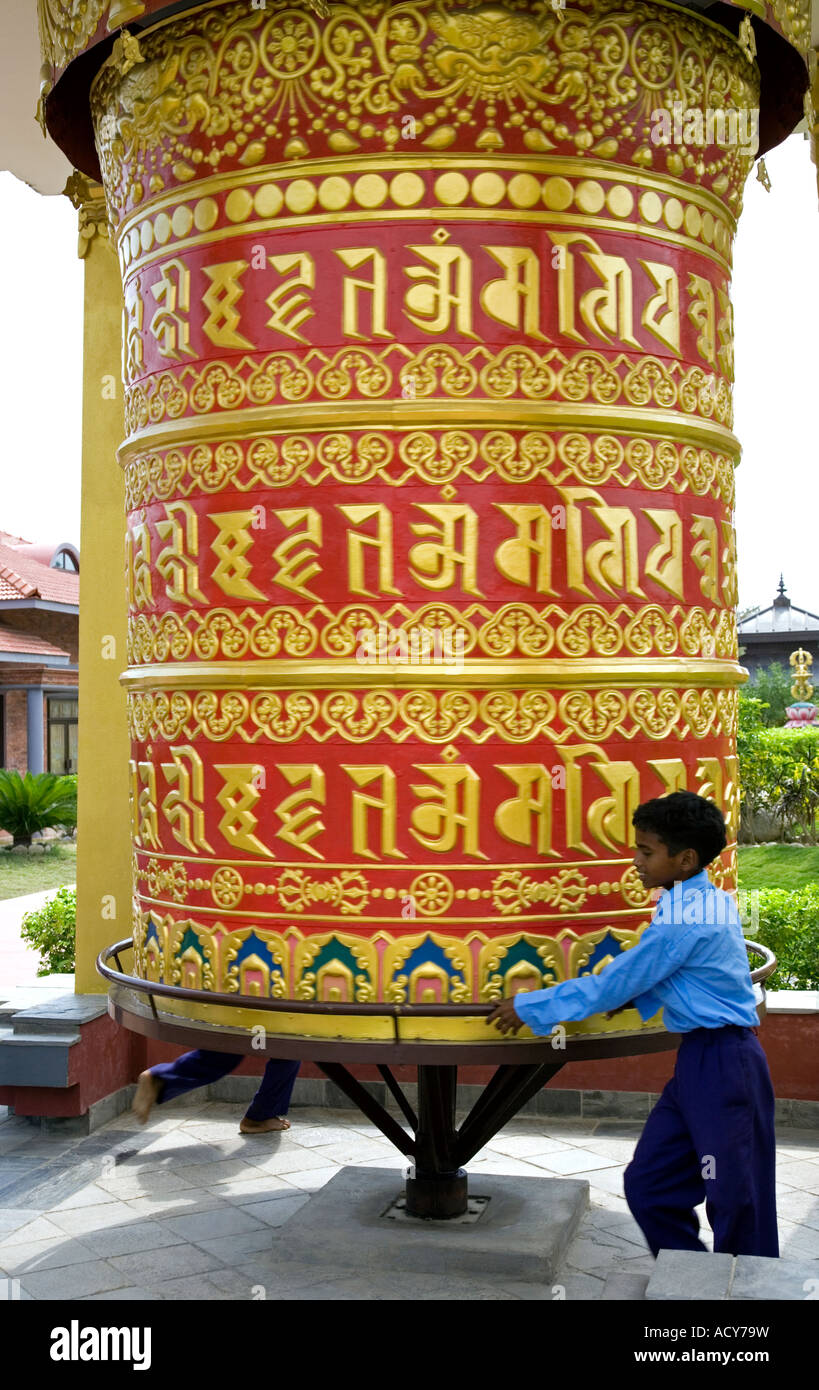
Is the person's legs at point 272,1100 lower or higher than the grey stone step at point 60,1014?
lower

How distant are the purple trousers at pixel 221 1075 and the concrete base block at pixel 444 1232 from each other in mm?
543

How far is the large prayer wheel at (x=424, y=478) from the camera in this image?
11.1 ft

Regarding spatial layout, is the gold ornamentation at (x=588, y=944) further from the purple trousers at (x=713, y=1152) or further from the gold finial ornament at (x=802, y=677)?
the gold finial ornament at (x=802, y=677)

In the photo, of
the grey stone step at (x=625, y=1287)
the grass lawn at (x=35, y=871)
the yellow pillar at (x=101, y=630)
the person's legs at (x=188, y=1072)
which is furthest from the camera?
the grass lawn at (x=35, y=871)

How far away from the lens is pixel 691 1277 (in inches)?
112

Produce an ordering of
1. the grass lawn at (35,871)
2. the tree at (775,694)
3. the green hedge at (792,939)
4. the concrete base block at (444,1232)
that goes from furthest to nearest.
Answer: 1. the tree at (775,694)
2. the grass lawn at (35,871)
3. the green hedge at (792,939)
4. the concrete base block at (444,1232)

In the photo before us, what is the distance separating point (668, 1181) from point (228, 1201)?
6.50 feet

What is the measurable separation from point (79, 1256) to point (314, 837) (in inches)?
76.7

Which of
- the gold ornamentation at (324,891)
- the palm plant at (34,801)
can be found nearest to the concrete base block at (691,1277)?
the gold ornamentation at (324,891)

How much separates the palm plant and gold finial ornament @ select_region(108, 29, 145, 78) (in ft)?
51.0

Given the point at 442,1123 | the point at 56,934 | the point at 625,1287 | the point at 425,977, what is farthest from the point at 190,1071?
the point at 56,934

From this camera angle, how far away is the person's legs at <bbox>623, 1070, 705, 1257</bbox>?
3629 millimetres

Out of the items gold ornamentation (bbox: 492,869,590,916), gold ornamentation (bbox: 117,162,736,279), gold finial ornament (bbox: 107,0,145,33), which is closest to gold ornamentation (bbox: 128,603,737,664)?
gold ornamentation (bbox: 492,869,590,916)

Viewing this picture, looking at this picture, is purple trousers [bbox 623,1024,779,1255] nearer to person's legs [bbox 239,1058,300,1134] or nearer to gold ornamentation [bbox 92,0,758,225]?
gold ornamentation [bbox 92,0,758,225]
